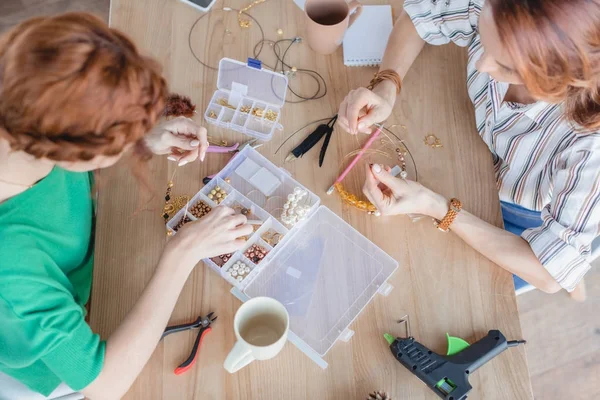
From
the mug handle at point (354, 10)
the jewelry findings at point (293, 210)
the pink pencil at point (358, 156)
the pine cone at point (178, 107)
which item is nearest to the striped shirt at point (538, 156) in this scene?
the mug handle at point (354, 10)

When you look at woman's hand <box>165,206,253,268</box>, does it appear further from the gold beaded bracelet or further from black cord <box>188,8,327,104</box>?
black cord <box>188,8,327,104</box>

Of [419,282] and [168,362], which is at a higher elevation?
[419,282]

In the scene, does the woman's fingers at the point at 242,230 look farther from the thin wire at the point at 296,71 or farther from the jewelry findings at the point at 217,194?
the thin wire at the point at 296,71

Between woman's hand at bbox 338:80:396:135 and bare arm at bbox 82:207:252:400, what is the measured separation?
33cm

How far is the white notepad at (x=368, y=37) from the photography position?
1.25 meters

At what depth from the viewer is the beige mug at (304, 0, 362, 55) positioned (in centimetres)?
115

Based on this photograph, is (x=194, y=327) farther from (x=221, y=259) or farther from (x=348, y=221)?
(x=348, y=221)

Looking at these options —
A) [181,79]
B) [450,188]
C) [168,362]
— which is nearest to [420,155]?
[450,188]

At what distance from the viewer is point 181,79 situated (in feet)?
3.91

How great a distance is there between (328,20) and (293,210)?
482 mm

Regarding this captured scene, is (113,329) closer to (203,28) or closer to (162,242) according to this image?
(162,242)

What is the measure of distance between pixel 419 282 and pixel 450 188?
0.23 meters

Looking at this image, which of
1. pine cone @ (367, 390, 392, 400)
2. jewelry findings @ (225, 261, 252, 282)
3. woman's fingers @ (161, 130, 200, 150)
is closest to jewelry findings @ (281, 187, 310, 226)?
jewelry findings @ (225, 261, 252, 282)

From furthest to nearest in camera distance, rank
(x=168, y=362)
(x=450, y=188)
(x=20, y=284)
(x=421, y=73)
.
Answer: (x=421, y=73)
(x=450, y=188)
(x=168, y=362)
(x=20, y=284)
